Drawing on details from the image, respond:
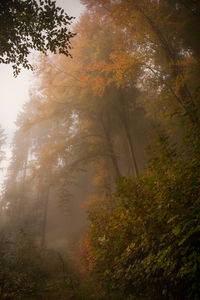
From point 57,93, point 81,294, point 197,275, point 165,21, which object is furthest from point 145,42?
point 81,294

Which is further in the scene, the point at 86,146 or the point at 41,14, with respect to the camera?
the point at 86,146

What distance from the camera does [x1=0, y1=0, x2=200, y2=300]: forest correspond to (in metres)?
2.55

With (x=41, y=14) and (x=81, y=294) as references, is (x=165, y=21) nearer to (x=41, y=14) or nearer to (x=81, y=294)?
(x=41, y=14)

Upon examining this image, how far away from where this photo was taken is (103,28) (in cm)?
998

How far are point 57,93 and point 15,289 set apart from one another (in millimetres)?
9087

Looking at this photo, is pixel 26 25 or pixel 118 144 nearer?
pixel 26 25

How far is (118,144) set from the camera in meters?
14.7

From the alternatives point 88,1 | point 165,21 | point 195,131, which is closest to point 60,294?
point 195,131

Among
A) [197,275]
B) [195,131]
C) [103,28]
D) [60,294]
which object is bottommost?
[60,294]

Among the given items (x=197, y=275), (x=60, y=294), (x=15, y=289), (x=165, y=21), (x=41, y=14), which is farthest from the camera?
(x=165, y=21)

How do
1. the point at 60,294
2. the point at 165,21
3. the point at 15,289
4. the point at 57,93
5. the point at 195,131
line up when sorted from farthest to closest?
the point at 57,93 → the point at 165,21 → the point at 60,294 → the point at 15,289 → the point at 195,131

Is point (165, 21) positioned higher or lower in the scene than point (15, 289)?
higher

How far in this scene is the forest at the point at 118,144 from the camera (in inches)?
100

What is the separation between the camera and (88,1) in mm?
8633
